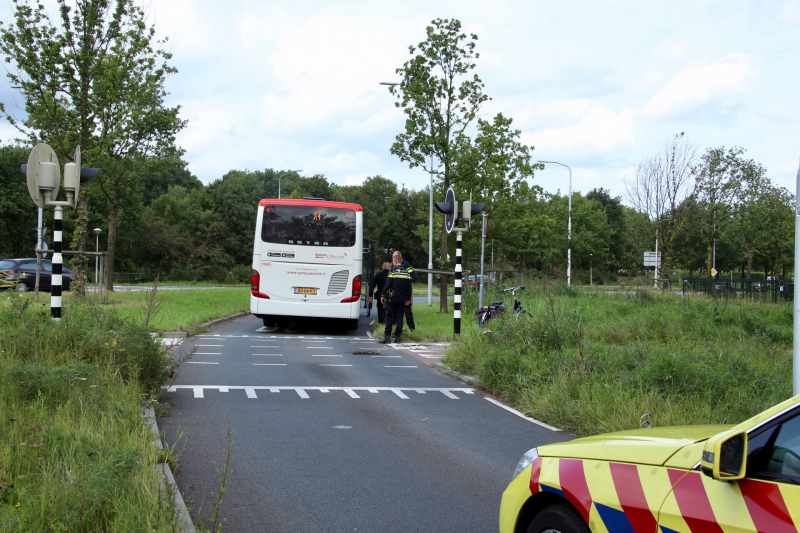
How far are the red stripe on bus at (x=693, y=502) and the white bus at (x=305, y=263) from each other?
46.5 ft

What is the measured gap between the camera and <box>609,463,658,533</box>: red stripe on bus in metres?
2.45

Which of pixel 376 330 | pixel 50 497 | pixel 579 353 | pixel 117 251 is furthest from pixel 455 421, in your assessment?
pixel 117 251

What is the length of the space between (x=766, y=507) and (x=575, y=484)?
83 cm

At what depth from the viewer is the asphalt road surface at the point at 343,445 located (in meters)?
4.34

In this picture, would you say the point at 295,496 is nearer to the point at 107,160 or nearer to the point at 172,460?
the point at 172,460

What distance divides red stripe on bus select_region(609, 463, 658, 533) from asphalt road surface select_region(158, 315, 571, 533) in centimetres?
168

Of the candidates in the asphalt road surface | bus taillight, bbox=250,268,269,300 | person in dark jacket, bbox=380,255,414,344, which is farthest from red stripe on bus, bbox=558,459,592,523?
bus taillight, bbox=250,268,269,300

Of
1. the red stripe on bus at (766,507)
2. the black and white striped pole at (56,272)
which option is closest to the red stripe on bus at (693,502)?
the red stripe on bus at (766,507)

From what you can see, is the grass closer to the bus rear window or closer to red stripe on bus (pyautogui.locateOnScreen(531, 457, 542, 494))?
the bus rear window

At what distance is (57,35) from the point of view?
835 inches

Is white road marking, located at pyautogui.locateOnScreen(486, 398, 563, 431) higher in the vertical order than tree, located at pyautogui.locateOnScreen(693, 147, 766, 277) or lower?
lower

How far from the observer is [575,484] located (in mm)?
2828

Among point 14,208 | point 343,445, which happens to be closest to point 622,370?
point 343,445

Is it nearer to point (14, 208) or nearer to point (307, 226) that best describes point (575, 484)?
point (307, 226)
